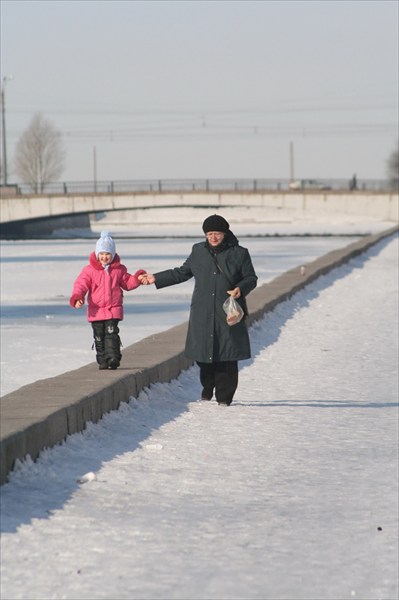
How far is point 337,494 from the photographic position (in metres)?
7.61

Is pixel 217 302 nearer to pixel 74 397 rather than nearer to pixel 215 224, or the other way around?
pixel 215 224

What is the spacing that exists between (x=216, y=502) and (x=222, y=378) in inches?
133

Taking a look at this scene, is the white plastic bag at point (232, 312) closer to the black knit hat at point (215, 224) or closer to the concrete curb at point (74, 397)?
the black knit hat at point (215, 224)

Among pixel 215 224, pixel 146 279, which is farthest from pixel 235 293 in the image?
pixel 146 279

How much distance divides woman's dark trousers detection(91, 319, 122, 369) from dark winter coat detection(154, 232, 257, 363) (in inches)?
27.3

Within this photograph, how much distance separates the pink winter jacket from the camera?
35.4 feet

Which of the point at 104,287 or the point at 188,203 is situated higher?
the point at 104,287

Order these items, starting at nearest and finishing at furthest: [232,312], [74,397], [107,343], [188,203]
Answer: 1. [74,397]
2. [232,312]
3. [107,343]
4. [188,203]

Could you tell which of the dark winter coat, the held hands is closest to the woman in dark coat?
the dark winter coat

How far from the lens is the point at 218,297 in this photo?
10438 millimetres

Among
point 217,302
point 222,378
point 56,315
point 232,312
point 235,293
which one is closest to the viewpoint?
point 232,312

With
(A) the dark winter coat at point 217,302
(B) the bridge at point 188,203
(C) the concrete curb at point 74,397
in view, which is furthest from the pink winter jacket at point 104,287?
(B) the bridge at point 188,203

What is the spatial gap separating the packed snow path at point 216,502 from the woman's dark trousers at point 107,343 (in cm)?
42

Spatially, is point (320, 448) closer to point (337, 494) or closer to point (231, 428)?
point (231, 428)
